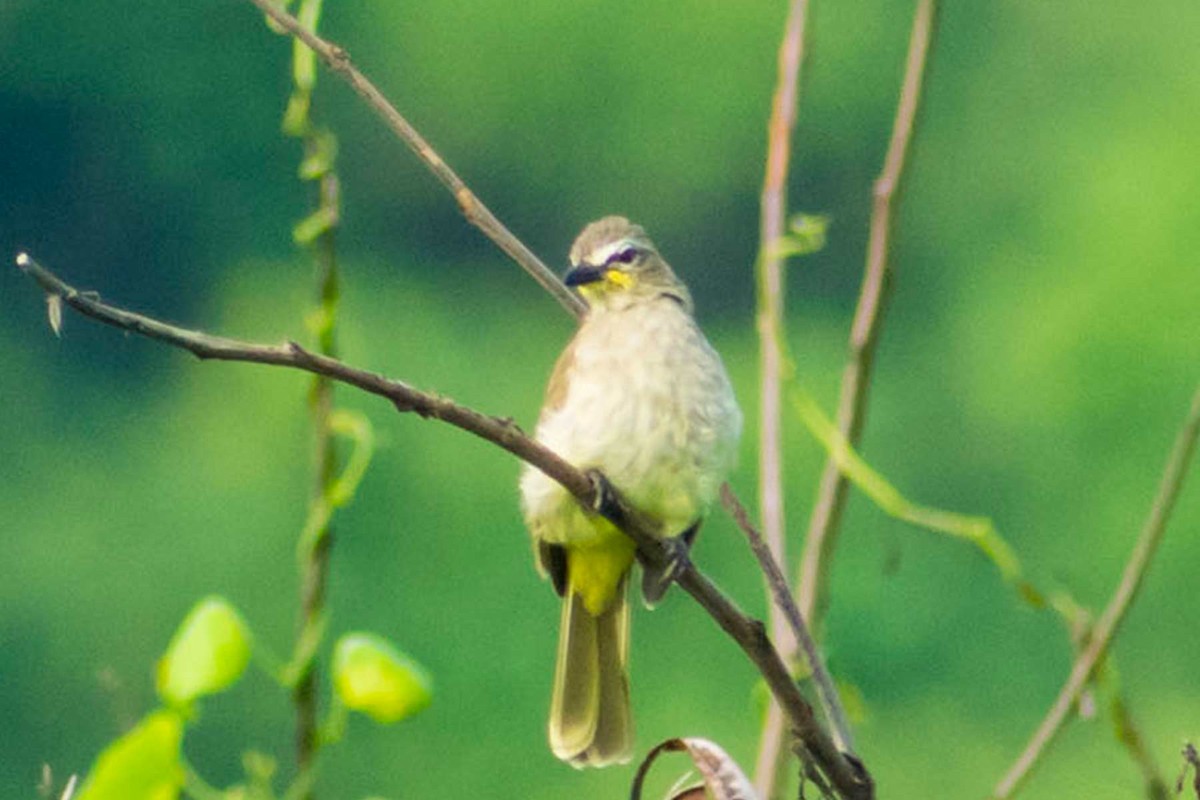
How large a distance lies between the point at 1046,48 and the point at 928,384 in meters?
0.32

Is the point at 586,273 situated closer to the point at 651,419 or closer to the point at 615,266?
the point at 615,266

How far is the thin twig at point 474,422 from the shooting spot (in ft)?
1.51

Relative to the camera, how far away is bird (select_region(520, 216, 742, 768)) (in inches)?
39.5

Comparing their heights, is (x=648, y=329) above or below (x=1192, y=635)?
below

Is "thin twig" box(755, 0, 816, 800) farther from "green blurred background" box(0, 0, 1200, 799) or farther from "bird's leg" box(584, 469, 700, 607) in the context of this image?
"green blurred background" box(0, 0, 1200, 799)

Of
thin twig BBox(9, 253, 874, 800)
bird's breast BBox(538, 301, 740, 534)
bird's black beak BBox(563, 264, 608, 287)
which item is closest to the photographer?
thin twig BBox(9, 253, 874, 800)

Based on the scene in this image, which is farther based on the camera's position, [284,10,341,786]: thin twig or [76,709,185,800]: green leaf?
[284,10,341,786]: thin twig

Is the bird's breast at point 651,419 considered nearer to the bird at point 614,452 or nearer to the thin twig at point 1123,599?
the bird at point 614,452

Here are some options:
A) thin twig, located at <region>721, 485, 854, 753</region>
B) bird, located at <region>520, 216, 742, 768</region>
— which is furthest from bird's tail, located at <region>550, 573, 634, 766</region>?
thin twig, located at <region>721, 485, 854, 753</region>

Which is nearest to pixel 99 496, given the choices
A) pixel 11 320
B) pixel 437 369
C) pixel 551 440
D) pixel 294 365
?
pixel 11 320

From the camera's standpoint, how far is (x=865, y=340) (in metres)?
0.74

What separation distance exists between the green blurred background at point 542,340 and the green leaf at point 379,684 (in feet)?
3.17

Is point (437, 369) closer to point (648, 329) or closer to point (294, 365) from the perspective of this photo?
point (648, 329)

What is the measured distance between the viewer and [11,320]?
1.78 m
